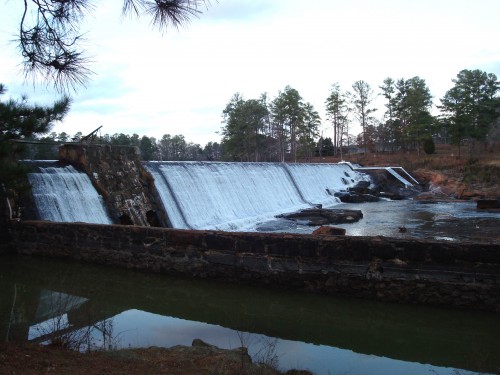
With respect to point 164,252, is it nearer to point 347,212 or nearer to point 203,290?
point 203,290

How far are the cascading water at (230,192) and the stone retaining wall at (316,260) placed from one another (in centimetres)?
476

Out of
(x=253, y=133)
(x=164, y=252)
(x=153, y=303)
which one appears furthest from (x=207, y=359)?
(x=253, y=133)

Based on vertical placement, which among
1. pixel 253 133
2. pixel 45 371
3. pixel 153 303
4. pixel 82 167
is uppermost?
pixel 253 133

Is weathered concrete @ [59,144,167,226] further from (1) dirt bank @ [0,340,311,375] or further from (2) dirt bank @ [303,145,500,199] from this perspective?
(2) dirt bank @ [303,145,500,199]

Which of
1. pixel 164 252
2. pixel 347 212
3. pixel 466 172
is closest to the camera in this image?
pixel 164 252

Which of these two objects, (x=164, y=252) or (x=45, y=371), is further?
(x=164, y=252)

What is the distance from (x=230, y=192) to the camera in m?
16.6

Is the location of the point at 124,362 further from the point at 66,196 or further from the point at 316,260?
the point at 66,196

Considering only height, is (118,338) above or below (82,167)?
below

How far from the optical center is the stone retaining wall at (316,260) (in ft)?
18.1

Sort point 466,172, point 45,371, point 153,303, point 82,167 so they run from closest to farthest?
point 45,371, point 153,303, point 82,167, point 466,172

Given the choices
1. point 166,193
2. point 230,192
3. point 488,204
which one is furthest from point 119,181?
point 488,204

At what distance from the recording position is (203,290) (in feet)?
22.2

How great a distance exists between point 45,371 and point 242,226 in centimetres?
1151
